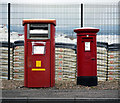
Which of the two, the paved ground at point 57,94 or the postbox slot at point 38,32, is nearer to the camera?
the paved ground at point 57,94

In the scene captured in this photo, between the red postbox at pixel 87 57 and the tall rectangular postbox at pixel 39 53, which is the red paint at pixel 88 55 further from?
the tall rectangular postbox at pixel 39 53

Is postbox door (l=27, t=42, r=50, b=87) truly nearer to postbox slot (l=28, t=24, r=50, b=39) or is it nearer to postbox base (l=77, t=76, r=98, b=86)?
postbox slot (l=28, t=24, r=50, b=39)

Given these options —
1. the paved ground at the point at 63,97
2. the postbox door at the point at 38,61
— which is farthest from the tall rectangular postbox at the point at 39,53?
the paved ground at the point at 63,97

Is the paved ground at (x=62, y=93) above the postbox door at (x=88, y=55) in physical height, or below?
below

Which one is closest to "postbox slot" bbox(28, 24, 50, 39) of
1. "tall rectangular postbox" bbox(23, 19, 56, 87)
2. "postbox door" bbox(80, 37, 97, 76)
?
"tall rectangular postbox" bbox(23, 19, 56, 87)

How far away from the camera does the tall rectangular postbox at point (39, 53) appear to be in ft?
25.2

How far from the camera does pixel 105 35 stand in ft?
30.7

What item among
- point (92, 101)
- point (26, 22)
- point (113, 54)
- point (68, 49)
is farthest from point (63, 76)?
point (92, 101)

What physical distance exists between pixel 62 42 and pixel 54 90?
2.46 metres

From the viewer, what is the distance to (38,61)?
25.2ft

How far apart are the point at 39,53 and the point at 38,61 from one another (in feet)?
0.80

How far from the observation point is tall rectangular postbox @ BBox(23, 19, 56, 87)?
7676 mm

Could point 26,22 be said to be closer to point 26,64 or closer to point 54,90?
point 26,64

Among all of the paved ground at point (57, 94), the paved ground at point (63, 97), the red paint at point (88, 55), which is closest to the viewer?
the paved ground at point (63, 97)
